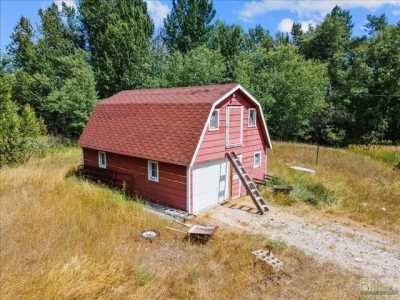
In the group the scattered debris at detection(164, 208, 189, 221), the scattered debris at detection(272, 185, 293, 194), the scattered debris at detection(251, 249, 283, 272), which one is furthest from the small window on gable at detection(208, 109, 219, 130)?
the scattered debris at detection(251, 249, 283, 272)

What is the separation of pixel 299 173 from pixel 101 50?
21.1m

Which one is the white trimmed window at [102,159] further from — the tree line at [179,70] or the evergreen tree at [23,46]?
the evergreen tree at [23,46]

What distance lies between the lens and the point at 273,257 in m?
7.24

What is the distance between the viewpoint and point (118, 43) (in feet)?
82.3

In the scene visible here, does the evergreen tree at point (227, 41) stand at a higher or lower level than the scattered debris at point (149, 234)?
higher

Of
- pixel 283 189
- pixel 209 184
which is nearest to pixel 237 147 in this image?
pixel 209 184

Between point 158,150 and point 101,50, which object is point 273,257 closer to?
point 158,150

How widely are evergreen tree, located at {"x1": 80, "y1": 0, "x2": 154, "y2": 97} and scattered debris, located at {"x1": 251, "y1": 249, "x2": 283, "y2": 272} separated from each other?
21.2 m

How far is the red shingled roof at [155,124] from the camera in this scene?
35.2 ft

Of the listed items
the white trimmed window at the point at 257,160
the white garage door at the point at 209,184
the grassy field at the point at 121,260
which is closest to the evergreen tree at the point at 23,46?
the grassy field at the point at 121,260

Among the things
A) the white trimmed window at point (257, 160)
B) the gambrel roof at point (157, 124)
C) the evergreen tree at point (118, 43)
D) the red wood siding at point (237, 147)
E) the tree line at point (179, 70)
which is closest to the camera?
the gambrel roof at point (157, 124)

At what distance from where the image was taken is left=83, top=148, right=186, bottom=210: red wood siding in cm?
1076

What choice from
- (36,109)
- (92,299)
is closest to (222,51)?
(36,109)

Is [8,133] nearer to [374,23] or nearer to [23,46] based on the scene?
[23,46]
